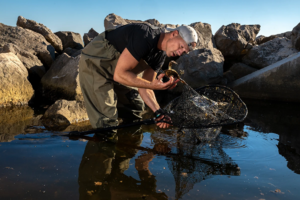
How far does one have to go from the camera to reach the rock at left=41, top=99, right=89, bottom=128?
437 centimetres

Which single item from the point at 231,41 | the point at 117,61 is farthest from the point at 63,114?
the point at 231,41

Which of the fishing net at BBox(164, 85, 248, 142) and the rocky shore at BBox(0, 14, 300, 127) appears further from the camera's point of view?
the rocky shore at BBox(0, 14, 300, 127)

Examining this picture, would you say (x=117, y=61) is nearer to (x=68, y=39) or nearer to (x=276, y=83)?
(x=276, y=83)

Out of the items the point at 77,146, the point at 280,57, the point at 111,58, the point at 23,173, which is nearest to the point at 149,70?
the point at 111,58

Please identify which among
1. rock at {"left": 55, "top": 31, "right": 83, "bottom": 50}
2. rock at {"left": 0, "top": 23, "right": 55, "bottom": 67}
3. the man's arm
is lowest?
the man's arm

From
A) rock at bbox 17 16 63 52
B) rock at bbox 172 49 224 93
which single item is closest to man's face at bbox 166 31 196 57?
rock at bbox 172 49 224 93

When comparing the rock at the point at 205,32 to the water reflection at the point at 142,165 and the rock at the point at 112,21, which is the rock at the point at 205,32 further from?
the water reflection at the point at 142,165

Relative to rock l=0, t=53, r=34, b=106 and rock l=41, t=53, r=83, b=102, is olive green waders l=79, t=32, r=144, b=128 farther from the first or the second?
rock l=0, t=53, r=34, b=106

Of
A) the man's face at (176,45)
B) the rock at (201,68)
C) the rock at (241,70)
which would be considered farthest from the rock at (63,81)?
the rock at (241,70)

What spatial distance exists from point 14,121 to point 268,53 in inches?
356

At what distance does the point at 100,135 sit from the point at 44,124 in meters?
1.19

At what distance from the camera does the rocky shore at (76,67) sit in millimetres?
5523

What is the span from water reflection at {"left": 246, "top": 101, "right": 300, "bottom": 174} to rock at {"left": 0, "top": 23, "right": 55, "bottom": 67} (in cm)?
574

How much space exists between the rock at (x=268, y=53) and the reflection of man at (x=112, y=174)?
7.91m
